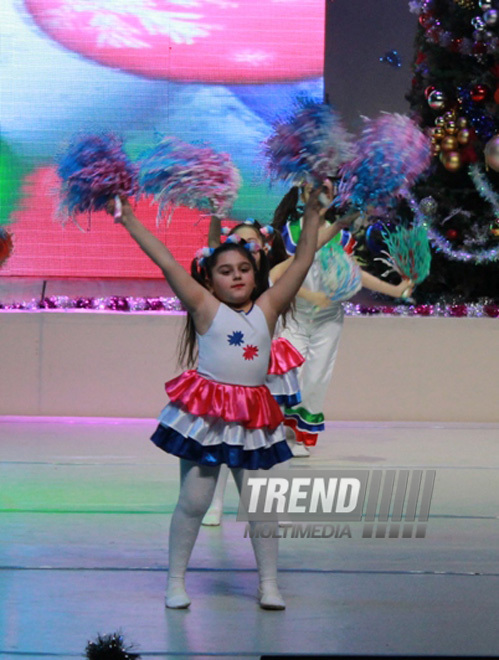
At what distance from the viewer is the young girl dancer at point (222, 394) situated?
3453mm

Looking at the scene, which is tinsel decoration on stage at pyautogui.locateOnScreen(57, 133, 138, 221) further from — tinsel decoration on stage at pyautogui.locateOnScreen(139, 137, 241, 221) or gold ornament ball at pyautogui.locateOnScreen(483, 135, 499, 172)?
gold ornament ball at pyautogui.locateOnScreen(483, 135, 499, 172)

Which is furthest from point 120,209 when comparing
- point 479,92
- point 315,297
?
point 479,92

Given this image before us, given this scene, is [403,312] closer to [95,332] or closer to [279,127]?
[95,332]

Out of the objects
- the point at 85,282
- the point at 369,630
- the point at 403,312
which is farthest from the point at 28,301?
the point at 369,630

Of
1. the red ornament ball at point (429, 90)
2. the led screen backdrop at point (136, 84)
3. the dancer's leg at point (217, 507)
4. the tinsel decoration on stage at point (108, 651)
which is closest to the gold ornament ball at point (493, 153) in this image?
the red ornament ball at point (429, 90)

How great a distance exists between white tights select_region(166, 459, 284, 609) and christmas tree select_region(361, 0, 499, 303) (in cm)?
556

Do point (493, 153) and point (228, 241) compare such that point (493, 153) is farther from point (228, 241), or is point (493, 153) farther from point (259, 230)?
point (228, 241)

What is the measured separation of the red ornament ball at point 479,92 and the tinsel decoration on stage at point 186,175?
18.4ft

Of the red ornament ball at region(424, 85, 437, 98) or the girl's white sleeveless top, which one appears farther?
the red ornament ball at region(424, 85, 437, 98)

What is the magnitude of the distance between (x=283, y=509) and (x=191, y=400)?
5.06ft

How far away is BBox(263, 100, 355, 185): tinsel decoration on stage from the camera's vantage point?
3.48 m

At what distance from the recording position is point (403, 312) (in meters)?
8.80

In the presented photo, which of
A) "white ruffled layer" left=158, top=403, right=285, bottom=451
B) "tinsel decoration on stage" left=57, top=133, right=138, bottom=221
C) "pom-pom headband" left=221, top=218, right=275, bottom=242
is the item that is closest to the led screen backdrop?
"pom-pom headband" left=221, top=218, right=275, bottom=242

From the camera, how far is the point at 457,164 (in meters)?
8.83
